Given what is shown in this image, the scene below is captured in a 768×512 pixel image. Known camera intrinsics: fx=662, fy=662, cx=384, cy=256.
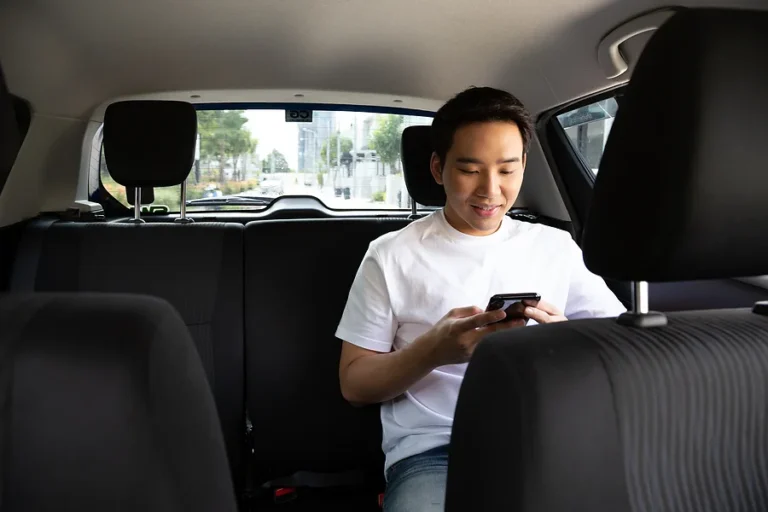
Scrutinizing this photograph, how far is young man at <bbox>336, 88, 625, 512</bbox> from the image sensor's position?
1458mm

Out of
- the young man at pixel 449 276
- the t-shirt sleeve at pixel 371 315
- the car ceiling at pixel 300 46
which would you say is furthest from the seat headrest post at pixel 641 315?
the car ceiling at pixel 300 46

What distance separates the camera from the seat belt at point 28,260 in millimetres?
2115

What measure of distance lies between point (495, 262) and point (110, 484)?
3.38ft

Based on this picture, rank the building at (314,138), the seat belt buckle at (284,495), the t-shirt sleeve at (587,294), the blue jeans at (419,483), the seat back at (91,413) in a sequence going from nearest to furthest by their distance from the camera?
the seat back at (91,413) → the blue jeans at (419,483) → the t-shirt sleeve at (587,294) → the seat belt buckle at (284,495) → the building at (314,138)

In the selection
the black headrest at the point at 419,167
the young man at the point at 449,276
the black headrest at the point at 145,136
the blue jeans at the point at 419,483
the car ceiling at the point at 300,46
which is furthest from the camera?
the black headrest at the point at 419,167

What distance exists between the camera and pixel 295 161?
3240mm

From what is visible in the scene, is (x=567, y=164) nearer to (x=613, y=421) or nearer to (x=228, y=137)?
(x=228, y=137)

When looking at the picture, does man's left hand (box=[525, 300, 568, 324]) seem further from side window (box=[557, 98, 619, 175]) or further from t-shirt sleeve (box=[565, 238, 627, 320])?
side window (box=[557, 98, 619, 175])

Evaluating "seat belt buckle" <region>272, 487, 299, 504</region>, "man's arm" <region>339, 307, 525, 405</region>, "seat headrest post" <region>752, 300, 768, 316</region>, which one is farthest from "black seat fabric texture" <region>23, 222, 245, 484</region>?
"seat headrest post" <region>752, 300, 768, 316</region>

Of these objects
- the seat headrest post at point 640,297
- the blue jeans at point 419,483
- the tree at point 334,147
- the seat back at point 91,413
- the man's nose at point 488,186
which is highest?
the tree at point 334,147

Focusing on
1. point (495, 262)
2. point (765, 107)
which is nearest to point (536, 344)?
point (765, 107)

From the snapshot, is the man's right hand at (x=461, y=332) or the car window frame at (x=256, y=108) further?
the car window frame at (x=256, y=108)

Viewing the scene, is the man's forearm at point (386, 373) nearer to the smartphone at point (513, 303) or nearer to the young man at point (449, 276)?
the young man at point (449, 276)

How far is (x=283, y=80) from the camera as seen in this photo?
279 cm
